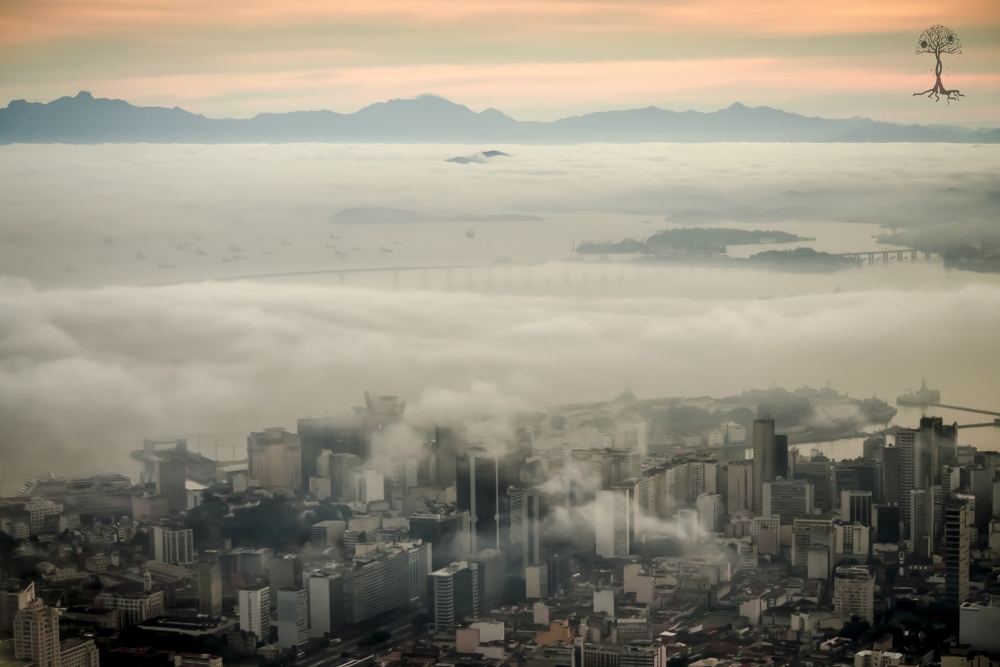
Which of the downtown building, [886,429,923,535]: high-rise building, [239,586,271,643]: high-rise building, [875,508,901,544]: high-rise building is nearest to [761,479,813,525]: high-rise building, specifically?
the downtown building

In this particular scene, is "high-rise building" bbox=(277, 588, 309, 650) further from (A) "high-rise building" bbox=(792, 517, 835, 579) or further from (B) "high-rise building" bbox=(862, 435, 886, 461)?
(B) "high-rise building" bbox=(862, 435, 886, 461)

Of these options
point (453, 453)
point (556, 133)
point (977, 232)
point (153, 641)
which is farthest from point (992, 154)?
point (153, 641)

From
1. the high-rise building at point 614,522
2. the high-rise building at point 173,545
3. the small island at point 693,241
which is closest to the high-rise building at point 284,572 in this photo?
the high-rise building at point 173,545

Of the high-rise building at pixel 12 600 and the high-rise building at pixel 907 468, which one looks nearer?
the high-rise building at pixel 12 600

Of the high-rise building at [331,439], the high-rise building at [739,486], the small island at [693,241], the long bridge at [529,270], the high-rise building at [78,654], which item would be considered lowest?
the high-rise building at [78,654]

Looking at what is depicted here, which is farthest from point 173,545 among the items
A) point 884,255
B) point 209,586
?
point 884,255

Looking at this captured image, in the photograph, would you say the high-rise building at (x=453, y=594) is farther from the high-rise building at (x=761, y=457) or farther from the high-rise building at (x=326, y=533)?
the high-rise building at (x=761, y=457)
